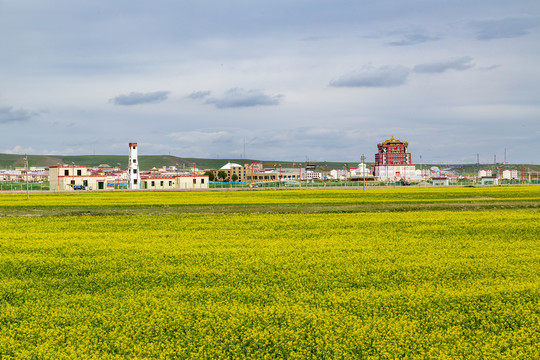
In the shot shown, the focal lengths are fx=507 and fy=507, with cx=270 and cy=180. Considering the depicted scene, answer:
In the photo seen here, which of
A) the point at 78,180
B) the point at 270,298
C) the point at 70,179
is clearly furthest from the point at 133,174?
the point at 270,298

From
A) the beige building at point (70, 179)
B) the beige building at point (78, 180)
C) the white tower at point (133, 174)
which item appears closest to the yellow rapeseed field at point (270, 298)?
the beige building at point (70, 179)

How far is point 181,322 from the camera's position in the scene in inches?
454

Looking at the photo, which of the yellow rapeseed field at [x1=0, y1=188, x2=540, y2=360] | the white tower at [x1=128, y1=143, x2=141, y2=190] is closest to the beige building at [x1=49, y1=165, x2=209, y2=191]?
the white tower at [x1=128, y1=143, x2=141, y2=190]

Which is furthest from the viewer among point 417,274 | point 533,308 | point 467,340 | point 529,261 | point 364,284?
point 529,261

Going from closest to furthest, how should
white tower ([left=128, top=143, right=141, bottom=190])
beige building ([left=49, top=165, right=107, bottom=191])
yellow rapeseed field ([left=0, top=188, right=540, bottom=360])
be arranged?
yellow rapeseed field ([left=0, top=188, right=540, bottom=360]) < beige building ([left=49, top=165, right=107, bottom=191]) < white tower ([left=128, top=143, right=141, bottom=190])

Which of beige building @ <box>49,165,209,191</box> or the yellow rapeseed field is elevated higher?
beige building @ <box>49,165,209,191</box>

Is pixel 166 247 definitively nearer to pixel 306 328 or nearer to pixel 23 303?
pixel 23 303

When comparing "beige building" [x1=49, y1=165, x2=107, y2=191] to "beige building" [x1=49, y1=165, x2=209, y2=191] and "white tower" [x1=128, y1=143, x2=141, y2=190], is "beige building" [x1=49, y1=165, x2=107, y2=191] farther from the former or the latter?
"white tower" [x1=128, y1=143, x2=141, y2=190]

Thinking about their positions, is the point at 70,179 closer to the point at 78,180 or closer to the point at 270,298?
the point at 78,180

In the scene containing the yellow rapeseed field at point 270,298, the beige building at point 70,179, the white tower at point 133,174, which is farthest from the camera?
the white tower at point 133,174

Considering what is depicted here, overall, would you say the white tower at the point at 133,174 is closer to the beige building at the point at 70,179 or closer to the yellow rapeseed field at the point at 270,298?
the beige building at the point at 70,179

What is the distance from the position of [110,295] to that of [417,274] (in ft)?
31.3

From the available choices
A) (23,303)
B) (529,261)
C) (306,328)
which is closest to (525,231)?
(529,261)

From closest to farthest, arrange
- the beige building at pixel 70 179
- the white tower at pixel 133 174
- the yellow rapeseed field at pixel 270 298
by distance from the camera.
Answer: the yellow rapeseed field at pixel 270 298
the beige building at pixel 70 179
the white tower at pixel 133 174
